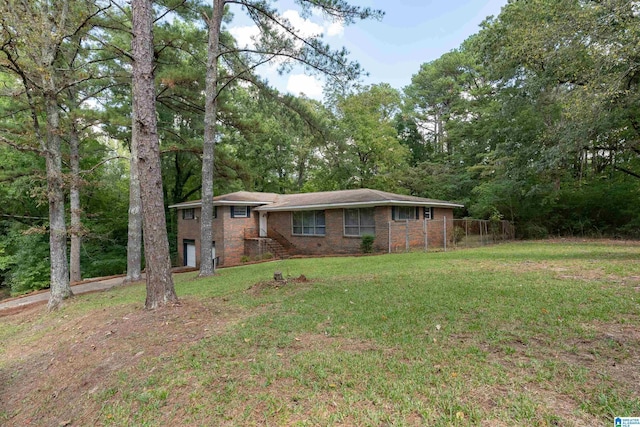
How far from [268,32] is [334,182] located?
1712 cm

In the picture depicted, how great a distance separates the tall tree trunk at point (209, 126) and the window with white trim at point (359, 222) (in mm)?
7051

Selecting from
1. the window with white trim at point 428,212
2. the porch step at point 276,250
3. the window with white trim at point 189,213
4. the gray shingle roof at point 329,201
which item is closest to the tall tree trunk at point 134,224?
the gray shingle roof at point 329,201

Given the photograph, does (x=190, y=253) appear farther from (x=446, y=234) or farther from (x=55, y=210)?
(x=446, y=234)

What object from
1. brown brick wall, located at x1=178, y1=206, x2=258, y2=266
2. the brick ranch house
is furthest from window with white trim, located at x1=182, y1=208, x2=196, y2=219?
brown brick wall, located at x1=178, y1=206, x2=258, y2=266

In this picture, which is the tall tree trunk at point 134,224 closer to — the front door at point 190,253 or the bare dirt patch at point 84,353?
the bare dirt patch at point 84,353

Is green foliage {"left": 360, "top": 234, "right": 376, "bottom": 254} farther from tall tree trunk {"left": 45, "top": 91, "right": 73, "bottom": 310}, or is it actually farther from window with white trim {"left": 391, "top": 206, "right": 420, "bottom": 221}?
tall tree trunk {"left": 45, "top": 91, "right": 73, "bottom": 310}

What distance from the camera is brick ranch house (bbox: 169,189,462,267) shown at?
15047 mm

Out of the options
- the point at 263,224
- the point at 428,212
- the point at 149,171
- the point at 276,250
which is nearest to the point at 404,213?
the point at 428,212

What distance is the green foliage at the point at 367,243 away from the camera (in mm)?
14680

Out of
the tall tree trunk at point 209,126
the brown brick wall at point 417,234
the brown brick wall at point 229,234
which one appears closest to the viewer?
the tall tree trunk at point 209,126

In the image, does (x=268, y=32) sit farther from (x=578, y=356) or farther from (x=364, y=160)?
(x=364, y=160)

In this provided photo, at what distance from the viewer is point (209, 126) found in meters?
11.3

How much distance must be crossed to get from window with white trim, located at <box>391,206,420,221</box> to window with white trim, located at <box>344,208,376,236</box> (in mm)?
1042

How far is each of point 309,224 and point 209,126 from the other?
8022 mm
